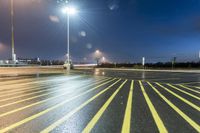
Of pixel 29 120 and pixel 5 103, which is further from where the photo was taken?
pixel 5 103

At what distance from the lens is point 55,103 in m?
7.65

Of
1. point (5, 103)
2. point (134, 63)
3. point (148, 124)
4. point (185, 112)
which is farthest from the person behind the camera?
point (134, 63)

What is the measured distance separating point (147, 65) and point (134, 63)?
12.9 feet

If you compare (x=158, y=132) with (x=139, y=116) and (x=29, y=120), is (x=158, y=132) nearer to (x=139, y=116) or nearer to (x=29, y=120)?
(x=139, y=116)

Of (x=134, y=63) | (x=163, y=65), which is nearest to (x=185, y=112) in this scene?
(x=163, y=65)

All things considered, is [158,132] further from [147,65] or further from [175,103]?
[147,65]

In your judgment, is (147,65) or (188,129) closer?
(188,129)

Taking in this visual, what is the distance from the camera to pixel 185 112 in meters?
6.35

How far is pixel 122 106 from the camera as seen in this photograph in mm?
7152

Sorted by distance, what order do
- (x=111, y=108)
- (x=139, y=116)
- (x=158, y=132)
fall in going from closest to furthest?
(x=158, y=132) → (x=139, y=116) → (x=111, y=108)

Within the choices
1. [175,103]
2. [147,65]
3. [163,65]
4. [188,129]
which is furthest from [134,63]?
[188,129]

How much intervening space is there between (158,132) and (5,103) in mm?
5606

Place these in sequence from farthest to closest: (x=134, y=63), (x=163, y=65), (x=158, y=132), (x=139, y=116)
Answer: (x=134, y=63) → (x=163, y=65) → (x=139, y=116) → (x=158, y=132)

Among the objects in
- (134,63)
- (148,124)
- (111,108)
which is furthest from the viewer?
(134,63)
